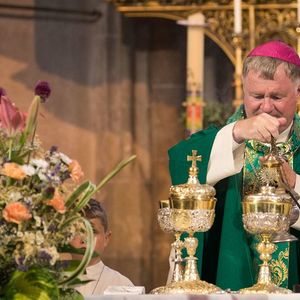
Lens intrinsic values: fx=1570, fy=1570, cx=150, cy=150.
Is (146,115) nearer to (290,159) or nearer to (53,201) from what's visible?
(290,159)

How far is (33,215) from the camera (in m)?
4.48

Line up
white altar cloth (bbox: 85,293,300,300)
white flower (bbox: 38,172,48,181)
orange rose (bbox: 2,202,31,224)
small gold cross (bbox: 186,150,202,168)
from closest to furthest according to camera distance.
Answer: orange rose (bbox: 2,202,31,224)
white flower (bbox: 38,172,48,181)
white altar cloth (bbox: 85,293,300,300)
small gold cross (bbox: 186,150,202,168)

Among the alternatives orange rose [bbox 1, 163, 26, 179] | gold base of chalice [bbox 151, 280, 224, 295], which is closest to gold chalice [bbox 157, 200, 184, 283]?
gold base of chalice [bbox 151, 280, 224, 295]

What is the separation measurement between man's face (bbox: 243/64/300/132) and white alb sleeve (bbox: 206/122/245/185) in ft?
0.39

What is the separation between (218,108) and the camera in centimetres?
1004

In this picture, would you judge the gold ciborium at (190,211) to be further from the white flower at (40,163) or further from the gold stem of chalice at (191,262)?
the white flower at (40,163)

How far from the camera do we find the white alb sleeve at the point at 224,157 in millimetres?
5941

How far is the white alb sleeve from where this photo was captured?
5.94 metres

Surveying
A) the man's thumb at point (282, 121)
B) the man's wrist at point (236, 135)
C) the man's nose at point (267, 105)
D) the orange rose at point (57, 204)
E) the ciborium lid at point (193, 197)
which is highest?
the man's nose at point (267, 105)

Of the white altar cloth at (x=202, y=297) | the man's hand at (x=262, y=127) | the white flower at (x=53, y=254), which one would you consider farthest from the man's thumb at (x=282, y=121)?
the white flower at (x=53, y=254)

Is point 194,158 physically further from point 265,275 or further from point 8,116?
point 8,116

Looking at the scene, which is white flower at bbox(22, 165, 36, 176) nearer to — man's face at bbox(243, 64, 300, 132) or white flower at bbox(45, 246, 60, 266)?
white flower at bbox(45, 246, 60, 266)

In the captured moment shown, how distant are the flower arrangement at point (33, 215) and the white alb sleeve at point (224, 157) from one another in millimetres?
1399

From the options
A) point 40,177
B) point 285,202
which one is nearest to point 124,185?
point 285,202
